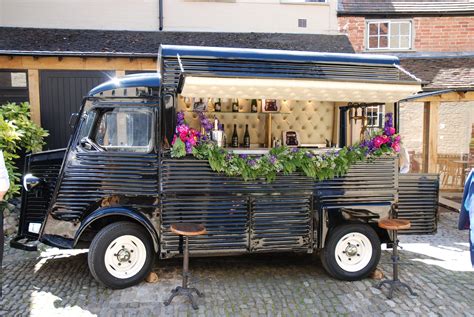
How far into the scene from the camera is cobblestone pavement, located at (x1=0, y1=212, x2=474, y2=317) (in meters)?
4.76

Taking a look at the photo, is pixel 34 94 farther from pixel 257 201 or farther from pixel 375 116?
pixel 375 116

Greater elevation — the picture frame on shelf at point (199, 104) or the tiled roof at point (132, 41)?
the tiled roof at point (132, 41)

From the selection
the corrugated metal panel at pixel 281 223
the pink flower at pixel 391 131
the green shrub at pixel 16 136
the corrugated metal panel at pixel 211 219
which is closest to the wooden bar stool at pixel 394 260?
the corrugated metal panel at pixel 281 223

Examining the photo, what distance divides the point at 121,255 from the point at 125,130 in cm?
147

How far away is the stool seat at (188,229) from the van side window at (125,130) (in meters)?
0.99

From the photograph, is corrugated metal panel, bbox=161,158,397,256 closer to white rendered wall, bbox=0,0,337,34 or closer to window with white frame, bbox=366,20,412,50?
white rendered wall, bbox=0,0,337,34

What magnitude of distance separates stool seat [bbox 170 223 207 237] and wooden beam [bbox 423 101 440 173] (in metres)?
8.07

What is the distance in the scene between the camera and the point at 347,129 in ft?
25.2

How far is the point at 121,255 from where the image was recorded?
5.21m

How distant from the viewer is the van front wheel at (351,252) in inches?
220

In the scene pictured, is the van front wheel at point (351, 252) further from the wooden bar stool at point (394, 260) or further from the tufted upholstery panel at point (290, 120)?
the tufted upholstery panel at point (290, 120)

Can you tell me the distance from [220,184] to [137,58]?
5.45 m

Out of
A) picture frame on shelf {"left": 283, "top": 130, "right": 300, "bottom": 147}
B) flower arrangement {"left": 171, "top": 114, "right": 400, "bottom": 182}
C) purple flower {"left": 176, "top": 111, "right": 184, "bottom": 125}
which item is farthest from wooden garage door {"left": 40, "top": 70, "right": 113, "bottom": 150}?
purple flower {"left": 176, "top": 111, "right": 184, "bottom": 125}

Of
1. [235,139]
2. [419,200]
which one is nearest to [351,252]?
[419,200]
